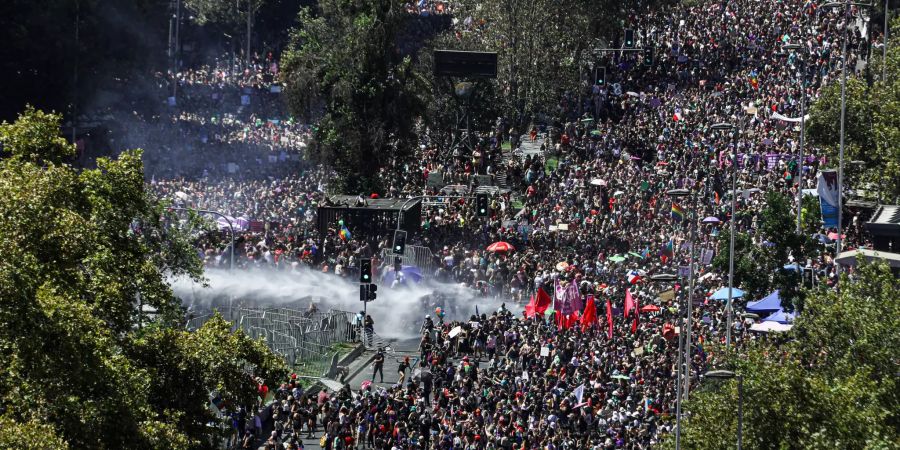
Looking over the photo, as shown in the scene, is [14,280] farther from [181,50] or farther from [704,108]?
[181,50]

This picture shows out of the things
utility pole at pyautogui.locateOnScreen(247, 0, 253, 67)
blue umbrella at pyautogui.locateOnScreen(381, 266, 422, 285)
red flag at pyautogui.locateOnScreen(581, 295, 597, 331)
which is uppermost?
utility pole at pyautogui.locateOnScreen(247, 0, 253, 67)

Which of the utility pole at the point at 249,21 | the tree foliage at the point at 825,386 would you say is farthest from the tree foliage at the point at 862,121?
the utility pole at the point at 249,21

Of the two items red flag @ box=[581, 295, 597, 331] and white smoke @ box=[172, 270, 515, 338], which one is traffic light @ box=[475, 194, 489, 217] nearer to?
white smoke @ box=[172, 270, 515, 338]

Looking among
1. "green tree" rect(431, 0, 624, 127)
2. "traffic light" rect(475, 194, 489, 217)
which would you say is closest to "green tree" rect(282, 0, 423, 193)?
"green tree" rect(431, 0, 624, 127)

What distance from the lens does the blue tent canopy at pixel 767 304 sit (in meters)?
44.2

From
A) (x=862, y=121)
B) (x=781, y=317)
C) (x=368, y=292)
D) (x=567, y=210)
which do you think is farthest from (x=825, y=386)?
(x=567, y=210)

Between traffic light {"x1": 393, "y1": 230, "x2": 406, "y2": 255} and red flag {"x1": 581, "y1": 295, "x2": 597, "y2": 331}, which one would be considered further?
traffic light {"x1": 393, "y1": 230, "x2": 406, "y2": 255}

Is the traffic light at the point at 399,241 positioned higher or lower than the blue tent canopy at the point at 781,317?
higher

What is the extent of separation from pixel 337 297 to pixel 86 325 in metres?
30.1

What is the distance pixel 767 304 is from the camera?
146 ft

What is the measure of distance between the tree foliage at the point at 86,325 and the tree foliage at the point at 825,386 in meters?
9.04

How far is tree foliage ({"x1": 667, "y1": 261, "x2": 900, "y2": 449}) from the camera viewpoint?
26.5m

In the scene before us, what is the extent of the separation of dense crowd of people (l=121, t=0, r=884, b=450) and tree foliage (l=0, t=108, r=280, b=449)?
26.1 feet

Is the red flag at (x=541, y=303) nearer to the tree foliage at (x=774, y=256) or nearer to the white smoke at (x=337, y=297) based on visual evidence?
the white smoke at (x=337, y=297)
